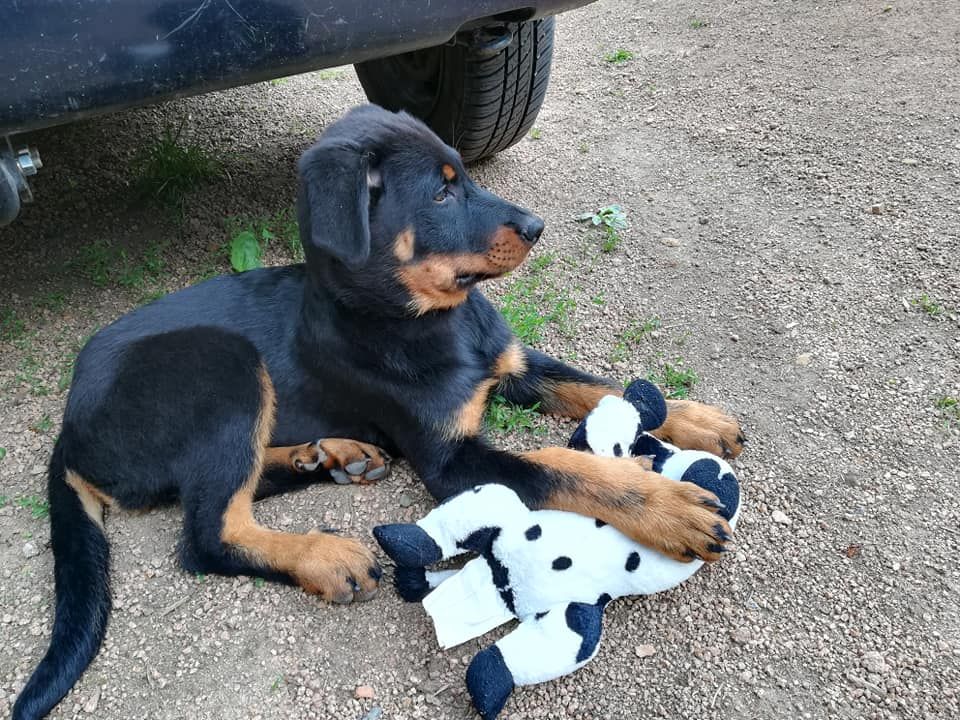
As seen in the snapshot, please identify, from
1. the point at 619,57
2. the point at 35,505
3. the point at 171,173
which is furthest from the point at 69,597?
the point at 619,57

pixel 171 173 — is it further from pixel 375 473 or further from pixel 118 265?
pixel 375 473

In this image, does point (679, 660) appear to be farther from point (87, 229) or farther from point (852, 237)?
point (87, 229)

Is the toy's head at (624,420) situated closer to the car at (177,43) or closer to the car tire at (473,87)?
the car at (177,43)

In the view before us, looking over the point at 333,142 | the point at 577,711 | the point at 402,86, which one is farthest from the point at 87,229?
the point at 577,711

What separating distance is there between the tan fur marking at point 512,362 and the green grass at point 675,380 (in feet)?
1.94

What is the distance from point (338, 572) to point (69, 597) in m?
0.84

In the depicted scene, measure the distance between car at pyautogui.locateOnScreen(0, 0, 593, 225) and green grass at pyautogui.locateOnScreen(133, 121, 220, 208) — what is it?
154cm

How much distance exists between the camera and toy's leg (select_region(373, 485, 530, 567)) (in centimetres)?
235

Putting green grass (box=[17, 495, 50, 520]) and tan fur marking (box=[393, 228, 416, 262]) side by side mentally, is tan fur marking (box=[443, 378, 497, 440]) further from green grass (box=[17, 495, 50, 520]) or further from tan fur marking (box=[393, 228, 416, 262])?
green grass (box=[17, 495, 50, 520])

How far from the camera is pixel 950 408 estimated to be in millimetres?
3020

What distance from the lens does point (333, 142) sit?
251cm

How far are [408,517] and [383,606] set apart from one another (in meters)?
0.38

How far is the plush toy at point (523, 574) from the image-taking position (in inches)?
86.1

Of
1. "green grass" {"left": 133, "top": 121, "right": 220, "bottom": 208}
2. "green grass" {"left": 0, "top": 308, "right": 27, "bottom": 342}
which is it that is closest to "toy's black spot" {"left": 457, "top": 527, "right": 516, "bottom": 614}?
"green grass" {"left": 0, "top": 308, "right": 27, "bottom": 342}
